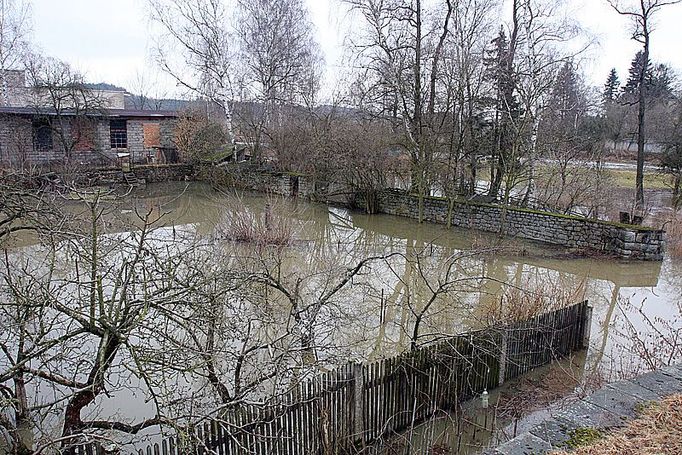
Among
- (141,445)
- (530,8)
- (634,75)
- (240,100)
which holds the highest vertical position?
(634,75)

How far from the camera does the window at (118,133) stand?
26.4 metres

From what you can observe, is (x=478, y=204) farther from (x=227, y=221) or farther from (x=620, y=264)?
(x=227, y=221)

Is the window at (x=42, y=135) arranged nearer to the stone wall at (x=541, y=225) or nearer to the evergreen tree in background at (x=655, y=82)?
the stone wall at (x=541, y=225)

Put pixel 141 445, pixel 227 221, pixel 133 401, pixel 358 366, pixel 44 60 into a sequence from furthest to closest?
pixel 44 60
pixel 227 221
pixel 133 401
pixel 141 445
pixel 358 366

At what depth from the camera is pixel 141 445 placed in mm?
5016

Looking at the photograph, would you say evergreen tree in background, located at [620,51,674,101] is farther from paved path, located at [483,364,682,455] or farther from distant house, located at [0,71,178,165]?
paved path, located at [483,364,682,455]

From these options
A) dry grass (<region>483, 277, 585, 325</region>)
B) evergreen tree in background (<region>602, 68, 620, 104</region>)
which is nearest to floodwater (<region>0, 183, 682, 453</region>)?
dry grass (<region>483, 277, 585, 325</region>)

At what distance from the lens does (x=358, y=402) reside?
4715 mm

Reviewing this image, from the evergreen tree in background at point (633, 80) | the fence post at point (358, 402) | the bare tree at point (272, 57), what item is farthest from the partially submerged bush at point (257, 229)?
the evergreen tree in background at point (633, 80)

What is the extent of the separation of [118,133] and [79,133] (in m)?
2.39

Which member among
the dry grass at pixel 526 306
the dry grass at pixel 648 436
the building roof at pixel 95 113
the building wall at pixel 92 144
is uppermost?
the building roof at pixel 95 113

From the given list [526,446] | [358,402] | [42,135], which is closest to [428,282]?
[358,402]

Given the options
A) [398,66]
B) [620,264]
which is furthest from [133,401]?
[398,66]

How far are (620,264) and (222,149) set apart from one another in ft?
62.5
